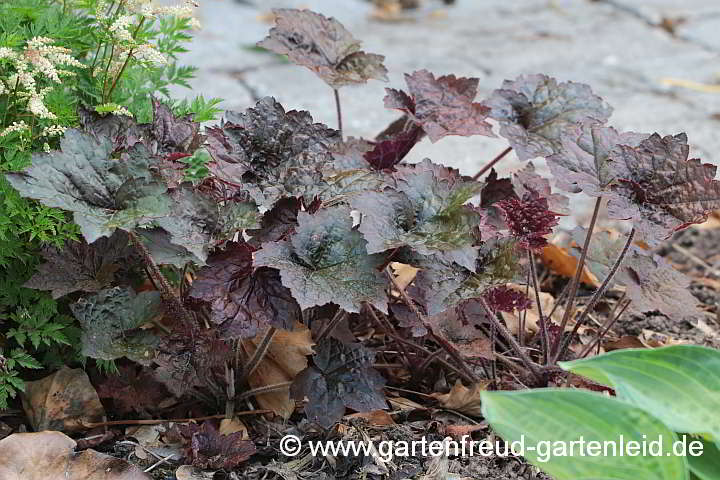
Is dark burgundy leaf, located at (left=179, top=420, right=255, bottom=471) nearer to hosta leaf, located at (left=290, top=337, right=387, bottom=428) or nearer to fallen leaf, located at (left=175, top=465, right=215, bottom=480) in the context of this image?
fallen leaf, located at (left=175, top=465, right=215, bottom=480)

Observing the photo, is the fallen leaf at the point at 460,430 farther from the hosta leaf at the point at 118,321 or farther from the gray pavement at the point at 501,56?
the gray pavement at the point at 501,56

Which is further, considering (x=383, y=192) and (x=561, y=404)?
(x=383, y=192)

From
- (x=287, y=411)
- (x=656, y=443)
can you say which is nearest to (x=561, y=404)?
(x=656, y=443)

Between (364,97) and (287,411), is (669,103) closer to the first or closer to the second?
(364,97)

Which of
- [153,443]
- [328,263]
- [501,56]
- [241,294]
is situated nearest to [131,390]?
[153,443]

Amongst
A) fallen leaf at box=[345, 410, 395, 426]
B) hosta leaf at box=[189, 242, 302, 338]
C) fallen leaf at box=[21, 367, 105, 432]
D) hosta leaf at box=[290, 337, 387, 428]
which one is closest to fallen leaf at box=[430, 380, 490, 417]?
fallen leaf at box=[345, 410, 395, 426]

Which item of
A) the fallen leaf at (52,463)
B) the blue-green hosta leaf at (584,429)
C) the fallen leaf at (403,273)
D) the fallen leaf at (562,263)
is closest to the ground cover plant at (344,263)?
the blue-green hosta leaf at (584,429)

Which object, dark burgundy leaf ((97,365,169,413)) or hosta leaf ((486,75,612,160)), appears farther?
hosta leaf ((486,75,612,160))
